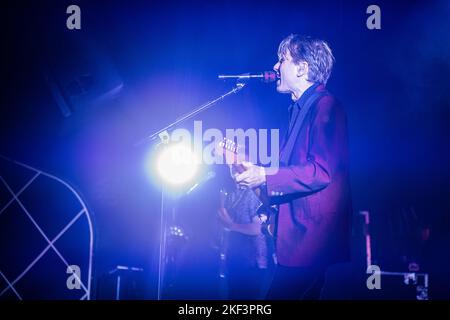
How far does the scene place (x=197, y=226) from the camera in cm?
251

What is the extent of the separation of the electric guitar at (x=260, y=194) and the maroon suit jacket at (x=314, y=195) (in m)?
0.11

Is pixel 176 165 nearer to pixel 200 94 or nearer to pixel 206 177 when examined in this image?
pixel 206 177

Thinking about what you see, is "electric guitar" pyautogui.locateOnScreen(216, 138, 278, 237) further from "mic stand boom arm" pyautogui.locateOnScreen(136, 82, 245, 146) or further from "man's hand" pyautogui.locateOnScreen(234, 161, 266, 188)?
"mic stand boom arm" pyautogui.locateOnScreen(136, 82, 245, 146)

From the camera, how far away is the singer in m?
2.11

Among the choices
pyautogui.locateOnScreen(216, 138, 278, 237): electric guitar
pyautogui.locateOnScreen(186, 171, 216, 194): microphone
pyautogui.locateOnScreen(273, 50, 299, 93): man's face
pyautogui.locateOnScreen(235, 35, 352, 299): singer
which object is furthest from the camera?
pyautogui.locateOnScreen(186, 171, 216, 194): microphone

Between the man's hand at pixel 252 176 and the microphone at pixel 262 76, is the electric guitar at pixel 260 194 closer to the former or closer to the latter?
the man's hand at pixel 252 176

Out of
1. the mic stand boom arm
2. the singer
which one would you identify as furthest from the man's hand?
the mic stand boom arm

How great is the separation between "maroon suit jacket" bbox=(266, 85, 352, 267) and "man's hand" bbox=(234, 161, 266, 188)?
0.16 ft

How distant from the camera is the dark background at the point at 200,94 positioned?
2.56 m

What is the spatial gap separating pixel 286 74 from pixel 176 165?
82cm

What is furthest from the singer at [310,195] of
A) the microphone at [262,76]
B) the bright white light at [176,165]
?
the bright white light at [176,165]

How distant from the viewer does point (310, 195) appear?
7.16 feet

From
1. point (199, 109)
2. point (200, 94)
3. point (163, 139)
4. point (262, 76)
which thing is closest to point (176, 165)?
point (163, 139)

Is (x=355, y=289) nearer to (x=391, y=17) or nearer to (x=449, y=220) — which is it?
(x=449, y=220)
